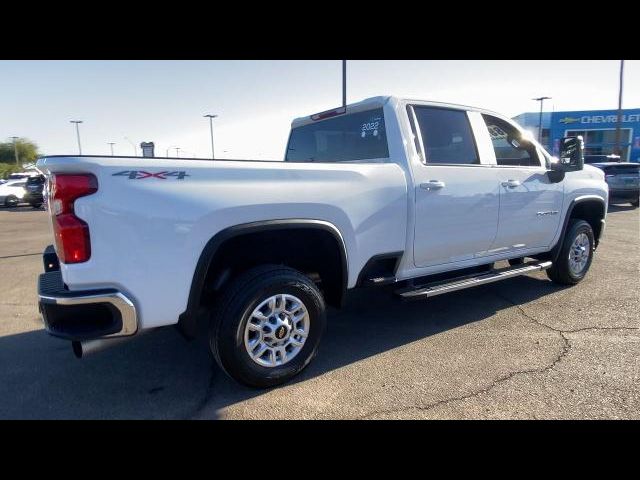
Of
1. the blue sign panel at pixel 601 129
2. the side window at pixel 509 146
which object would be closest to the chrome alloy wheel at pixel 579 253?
the side window at pixel 509 146

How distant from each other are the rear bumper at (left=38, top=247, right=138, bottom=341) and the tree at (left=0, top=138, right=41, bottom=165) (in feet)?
257

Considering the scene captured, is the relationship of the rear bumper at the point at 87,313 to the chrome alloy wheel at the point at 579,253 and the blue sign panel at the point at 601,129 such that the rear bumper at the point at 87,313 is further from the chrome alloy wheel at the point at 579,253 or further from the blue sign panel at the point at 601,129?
the blue sign panel at the point at 601,129

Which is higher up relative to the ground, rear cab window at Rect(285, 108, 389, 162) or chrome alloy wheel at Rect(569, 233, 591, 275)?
rear cab window at Rect(285, 108, 389, 162)

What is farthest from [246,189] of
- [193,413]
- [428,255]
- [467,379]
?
[467,379]

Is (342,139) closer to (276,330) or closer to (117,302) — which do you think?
(276,330)

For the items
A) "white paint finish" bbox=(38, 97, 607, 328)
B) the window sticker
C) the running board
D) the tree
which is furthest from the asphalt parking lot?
the tree

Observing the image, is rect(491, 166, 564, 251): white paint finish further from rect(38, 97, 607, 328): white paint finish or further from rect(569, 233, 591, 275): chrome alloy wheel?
rect(569, 233, 591, 275): chrome alloy wheel

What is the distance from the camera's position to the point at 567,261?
4988 mm

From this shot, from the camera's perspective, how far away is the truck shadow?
269cm

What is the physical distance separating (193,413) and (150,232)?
123 cm

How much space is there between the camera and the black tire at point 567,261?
195 inches

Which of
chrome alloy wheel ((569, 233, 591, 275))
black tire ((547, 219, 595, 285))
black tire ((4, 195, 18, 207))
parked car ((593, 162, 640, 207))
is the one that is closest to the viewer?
black tire ((547, 219, 595, 285))
